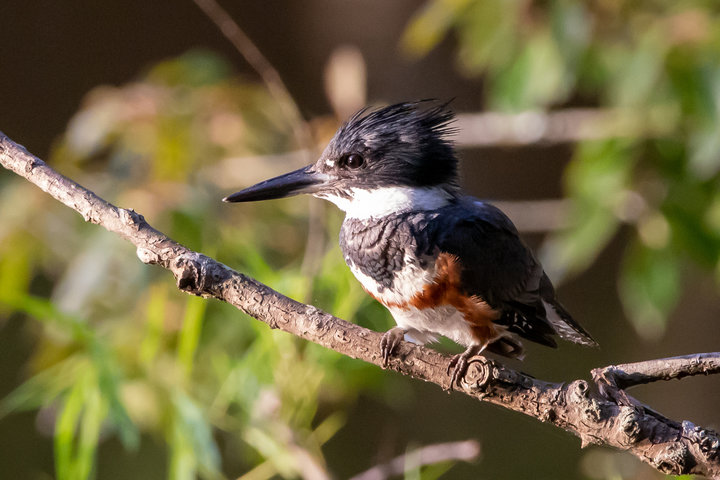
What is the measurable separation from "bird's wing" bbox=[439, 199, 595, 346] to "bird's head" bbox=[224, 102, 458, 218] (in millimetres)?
77

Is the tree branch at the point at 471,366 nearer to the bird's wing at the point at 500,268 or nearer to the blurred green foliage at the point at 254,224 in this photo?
the bird's wing at the point at 500,268

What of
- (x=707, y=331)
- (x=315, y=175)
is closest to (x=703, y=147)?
(x=315, y=175)

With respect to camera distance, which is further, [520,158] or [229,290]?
[520,158]

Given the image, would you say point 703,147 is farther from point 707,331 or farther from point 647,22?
point 707,331

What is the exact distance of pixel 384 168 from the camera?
1358 millimetres

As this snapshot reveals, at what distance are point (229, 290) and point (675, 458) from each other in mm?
543

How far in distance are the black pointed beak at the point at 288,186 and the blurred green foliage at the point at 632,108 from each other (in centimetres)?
52

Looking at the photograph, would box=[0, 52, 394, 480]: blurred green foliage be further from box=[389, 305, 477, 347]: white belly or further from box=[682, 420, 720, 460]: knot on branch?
box=[682, 420, 720, 460]: knot on branch

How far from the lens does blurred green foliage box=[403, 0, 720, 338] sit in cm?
163

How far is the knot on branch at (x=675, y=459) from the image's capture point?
871 millimetres

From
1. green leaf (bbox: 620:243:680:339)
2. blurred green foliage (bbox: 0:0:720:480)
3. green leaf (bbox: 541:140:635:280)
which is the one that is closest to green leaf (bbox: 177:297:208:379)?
blurred green foliage (bbox: 0:0:720:480)

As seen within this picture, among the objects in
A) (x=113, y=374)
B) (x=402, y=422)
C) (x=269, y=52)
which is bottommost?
(x=402, y=422)

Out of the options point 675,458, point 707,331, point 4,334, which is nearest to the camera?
point 675,458

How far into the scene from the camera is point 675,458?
872mm
